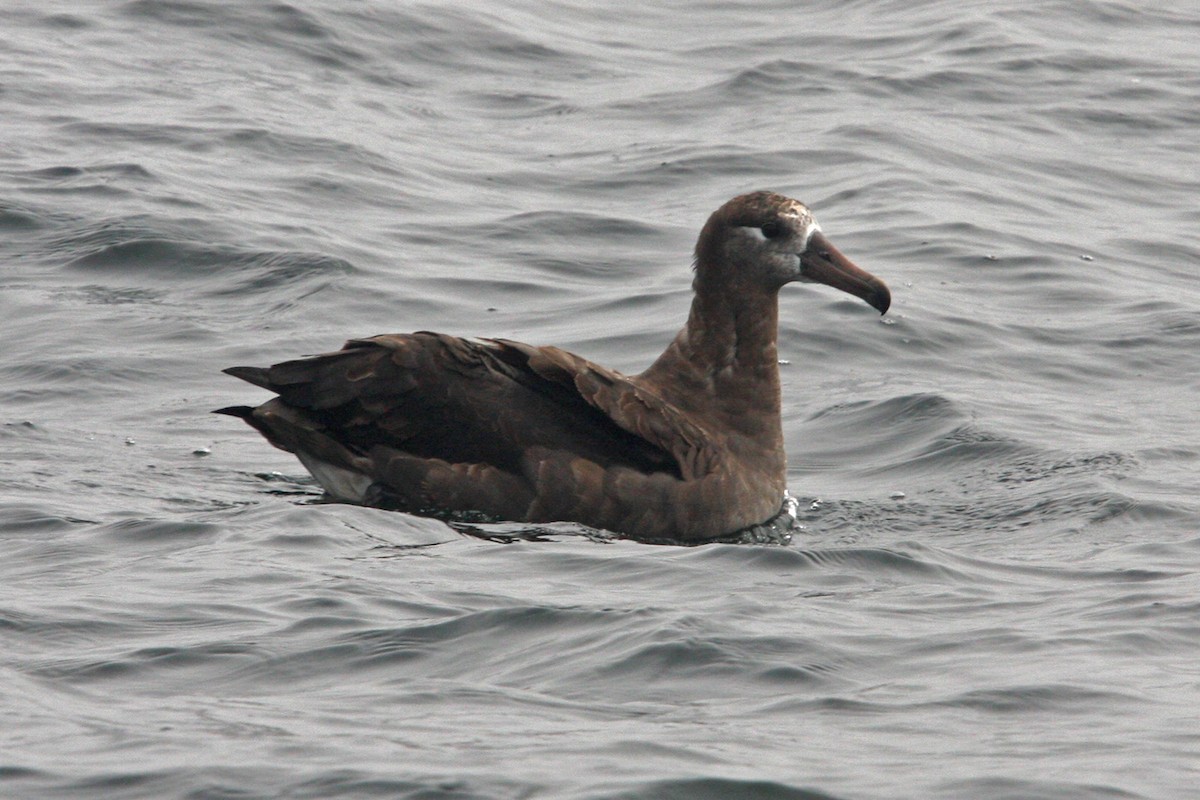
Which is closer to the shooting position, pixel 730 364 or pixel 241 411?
pixel 241 411

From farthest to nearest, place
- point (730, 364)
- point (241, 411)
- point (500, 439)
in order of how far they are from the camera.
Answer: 1. point (730, 364)
2. point (241, 411)
3. point (500, 439)

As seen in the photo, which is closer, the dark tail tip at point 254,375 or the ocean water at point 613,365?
the ocean water at point 613,365

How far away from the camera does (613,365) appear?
1286 cm

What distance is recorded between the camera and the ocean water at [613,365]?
6.55 metres

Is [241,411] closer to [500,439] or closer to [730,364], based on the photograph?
[500,439]

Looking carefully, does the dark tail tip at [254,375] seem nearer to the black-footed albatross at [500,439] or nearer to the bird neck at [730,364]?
the black-footed albatross at [500,439]

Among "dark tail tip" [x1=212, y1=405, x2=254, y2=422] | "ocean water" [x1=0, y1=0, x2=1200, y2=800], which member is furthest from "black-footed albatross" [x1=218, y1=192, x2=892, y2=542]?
"ocean water" [x1=0, y1=0, x2=1200, y2=800]

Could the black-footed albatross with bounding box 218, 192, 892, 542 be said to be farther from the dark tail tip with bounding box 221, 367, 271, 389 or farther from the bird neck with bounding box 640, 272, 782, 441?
the bird neck with bounding box 640, 272, 782, 441

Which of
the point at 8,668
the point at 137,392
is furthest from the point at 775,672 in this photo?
the point at 137,392

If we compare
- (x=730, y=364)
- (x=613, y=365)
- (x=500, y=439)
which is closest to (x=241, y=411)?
(x=500, y=439)

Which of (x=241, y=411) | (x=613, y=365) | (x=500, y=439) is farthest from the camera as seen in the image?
(x=613, y=365)

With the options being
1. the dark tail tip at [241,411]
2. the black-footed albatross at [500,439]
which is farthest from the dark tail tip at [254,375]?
the dark tail tip at [241,411]

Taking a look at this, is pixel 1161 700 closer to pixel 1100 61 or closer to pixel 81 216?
pixel 81 216

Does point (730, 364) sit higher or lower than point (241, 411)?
higher
